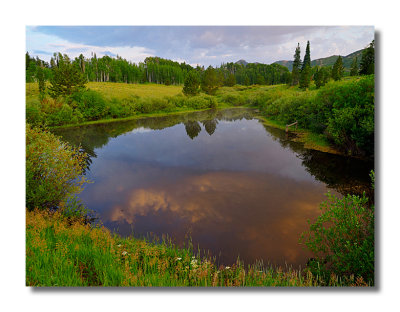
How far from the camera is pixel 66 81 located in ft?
132

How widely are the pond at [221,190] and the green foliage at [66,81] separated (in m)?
18.6

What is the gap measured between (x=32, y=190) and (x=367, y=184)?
748 inches

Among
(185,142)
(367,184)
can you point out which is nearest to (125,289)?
(367,184)

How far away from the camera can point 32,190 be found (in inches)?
359

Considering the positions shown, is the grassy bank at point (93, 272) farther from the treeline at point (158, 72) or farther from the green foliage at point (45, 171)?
the treeline at point (158, 72)

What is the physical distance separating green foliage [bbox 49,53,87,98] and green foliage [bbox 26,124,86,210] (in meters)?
34.7

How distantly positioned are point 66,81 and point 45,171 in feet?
125

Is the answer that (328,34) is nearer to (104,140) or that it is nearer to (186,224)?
(186,224)

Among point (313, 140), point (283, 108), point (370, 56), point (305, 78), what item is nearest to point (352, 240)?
point (370, 56)

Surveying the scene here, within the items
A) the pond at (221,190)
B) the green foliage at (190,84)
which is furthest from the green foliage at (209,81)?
the pond at (221,190)

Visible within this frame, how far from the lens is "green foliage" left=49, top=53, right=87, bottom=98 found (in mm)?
38156

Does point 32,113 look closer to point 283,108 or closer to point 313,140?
point 313,140

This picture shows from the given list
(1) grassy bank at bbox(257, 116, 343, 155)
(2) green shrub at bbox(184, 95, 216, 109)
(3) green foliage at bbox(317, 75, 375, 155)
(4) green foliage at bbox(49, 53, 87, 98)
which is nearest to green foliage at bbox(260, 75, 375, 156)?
(3) green foliage at bbox(317, 75, 375, 155)
